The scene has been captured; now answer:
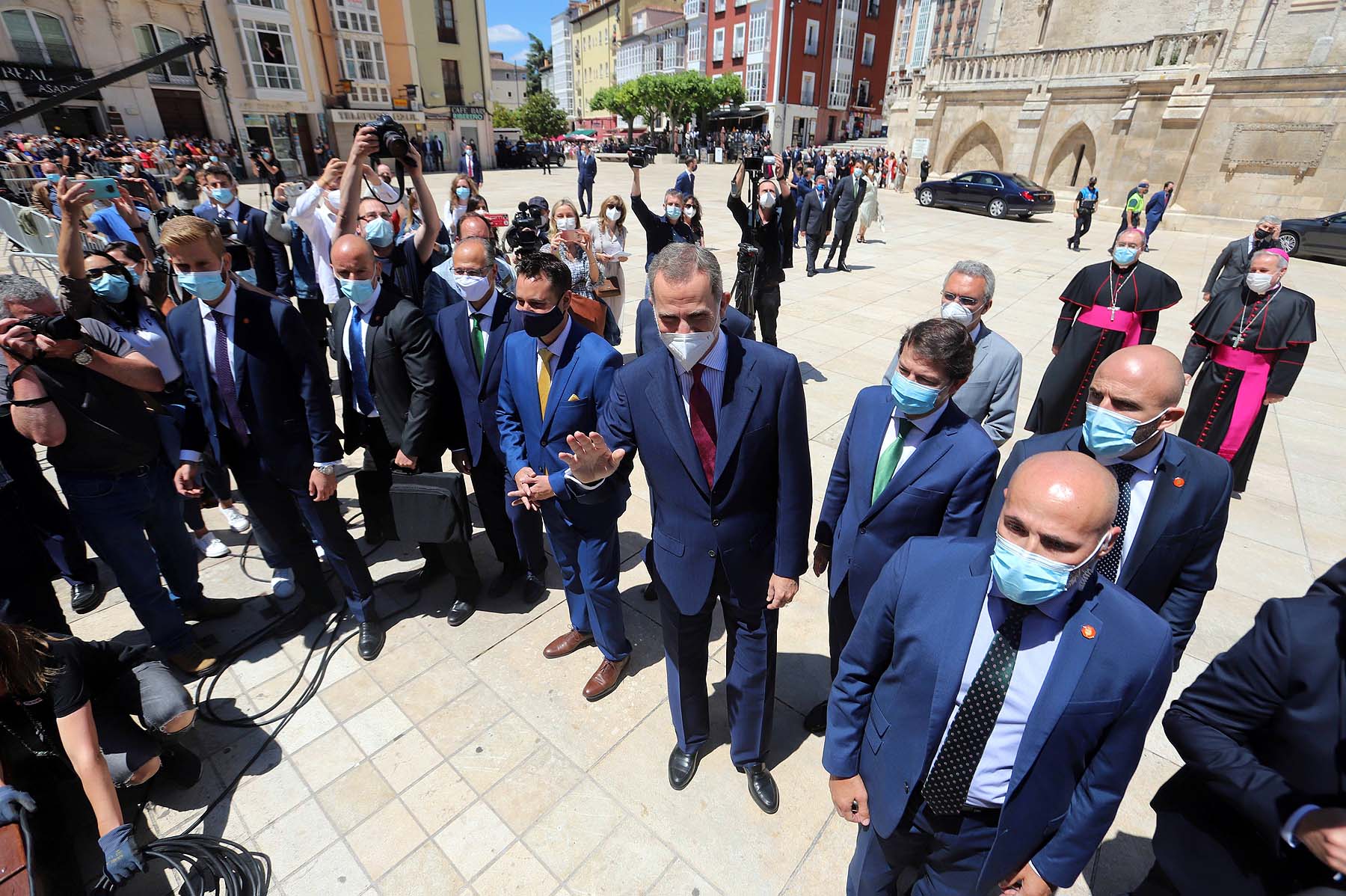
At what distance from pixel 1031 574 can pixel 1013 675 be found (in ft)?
0.99

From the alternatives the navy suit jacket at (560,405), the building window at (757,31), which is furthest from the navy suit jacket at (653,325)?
the building window at (757,31)

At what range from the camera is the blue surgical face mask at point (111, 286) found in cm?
360

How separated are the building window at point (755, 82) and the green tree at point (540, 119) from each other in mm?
17576

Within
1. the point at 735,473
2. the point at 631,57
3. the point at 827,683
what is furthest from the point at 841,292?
the point at 631,57

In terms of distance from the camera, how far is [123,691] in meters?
2.46

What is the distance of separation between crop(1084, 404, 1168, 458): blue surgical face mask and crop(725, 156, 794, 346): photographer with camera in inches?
175

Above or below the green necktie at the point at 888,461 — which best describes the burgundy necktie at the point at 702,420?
above

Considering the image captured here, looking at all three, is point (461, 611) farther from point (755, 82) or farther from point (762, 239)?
point (755, 82)

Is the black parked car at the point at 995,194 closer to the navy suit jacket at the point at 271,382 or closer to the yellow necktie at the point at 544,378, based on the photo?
the yellow necktie at the point at 544,378

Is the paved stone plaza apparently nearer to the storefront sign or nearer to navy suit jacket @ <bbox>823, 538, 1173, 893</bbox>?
navy suit jacket @ <bbox>823, 538, 1173, 893</bbox>

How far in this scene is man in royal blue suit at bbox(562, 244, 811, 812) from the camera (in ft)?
7.13

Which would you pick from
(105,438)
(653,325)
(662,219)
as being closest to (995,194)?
(662,219)

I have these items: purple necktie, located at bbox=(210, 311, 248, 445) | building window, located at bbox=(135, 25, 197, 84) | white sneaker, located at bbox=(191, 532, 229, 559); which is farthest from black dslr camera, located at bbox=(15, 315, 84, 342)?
building window, located at bbox=(135, 25, 197, 84)

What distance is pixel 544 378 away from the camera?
10.2ft
